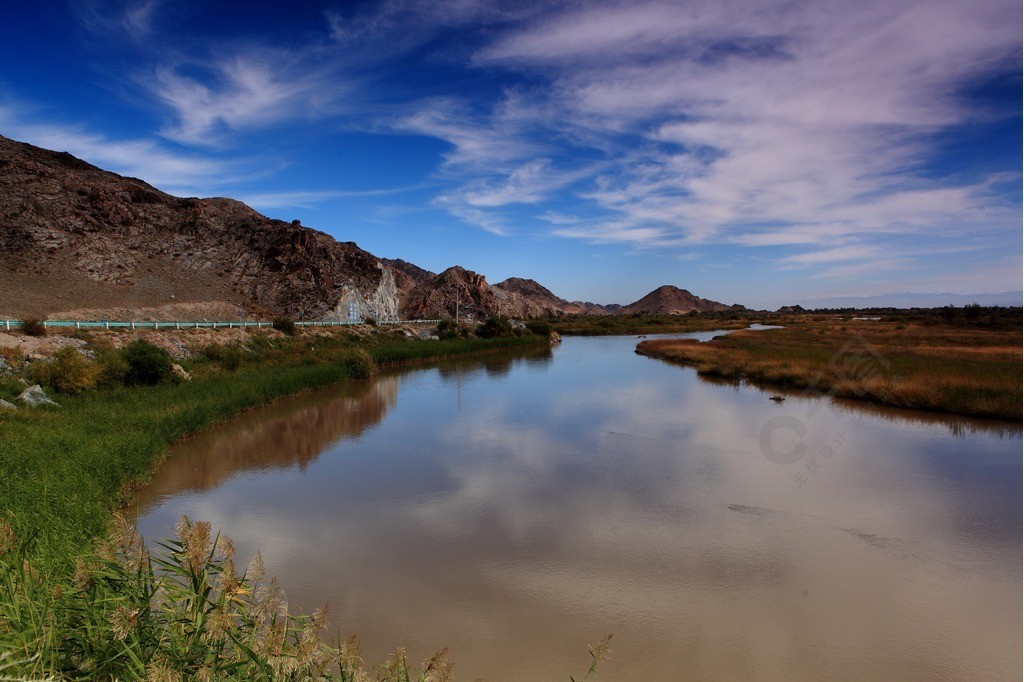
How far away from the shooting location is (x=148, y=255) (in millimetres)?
56531

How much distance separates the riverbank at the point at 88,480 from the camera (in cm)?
327

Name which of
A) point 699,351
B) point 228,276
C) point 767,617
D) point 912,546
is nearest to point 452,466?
point 767,617

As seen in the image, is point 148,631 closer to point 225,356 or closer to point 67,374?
point 67,374

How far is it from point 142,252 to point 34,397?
49913mm

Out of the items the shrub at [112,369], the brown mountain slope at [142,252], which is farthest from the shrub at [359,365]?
the brown mountain slope at [142,252]

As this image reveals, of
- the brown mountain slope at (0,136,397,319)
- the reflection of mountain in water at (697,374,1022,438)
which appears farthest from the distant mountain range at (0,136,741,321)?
the reflection of mountain in water at (697,374,1022,438)

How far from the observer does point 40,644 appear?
308 cm

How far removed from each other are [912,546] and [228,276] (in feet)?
211

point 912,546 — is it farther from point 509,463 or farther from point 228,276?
point 228,276

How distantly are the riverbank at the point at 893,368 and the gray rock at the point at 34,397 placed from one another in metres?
28.6

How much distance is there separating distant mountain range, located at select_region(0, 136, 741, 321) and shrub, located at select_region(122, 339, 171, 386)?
1207 inches

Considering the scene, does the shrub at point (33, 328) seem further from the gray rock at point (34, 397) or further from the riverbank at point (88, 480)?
the gray rock at point (34, 397)

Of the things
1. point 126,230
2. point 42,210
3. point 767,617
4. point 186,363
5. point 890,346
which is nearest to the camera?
point 767,617

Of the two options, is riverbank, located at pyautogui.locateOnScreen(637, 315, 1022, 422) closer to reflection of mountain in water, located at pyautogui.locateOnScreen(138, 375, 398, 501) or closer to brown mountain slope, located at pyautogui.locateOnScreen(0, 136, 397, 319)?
reflection of mountain in water, located at pyautogui.locateOnScreen(138, 375, 398, 501)
